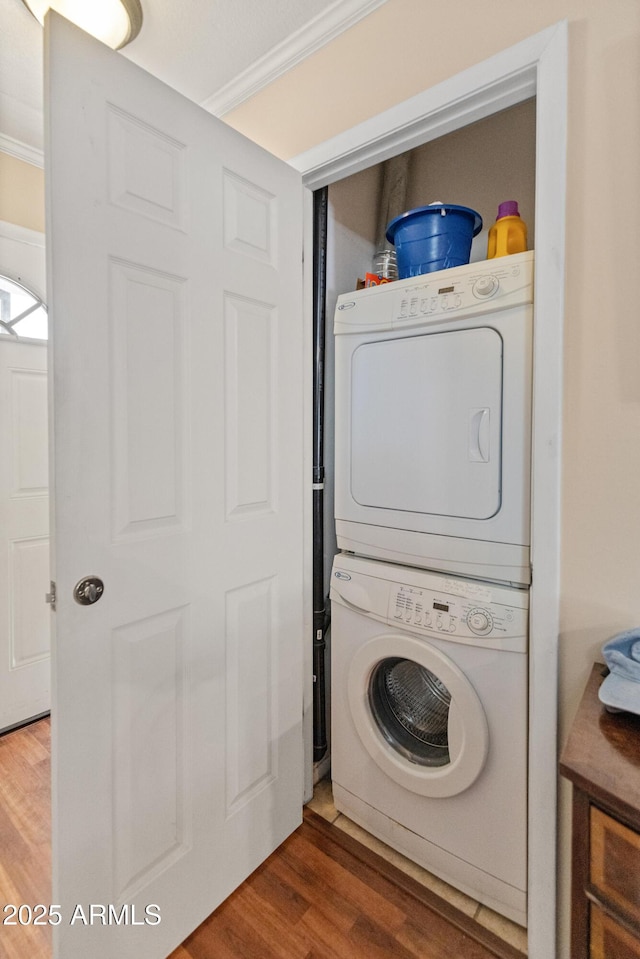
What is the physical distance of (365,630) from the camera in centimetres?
148

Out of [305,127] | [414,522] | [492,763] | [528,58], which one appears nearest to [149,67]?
[305,127]

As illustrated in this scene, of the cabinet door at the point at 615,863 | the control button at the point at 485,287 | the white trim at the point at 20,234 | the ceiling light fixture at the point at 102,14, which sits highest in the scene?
the ceiling light fixture at the point at 102,14

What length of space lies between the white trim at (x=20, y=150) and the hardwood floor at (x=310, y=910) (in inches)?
103

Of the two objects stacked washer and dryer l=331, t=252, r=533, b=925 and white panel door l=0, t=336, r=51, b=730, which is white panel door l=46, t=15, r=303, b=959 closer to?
stacked washer and dryer l=331, t=252, r=533, b=925

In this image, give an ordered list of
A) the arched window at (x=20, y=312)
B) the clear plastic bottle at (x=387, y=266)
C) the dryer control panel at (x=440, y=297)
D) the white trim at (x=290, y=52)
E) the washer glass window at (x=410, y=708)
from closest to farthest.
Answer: the dryer control panel at (x=440, y=297), the white trim at (x=290, y=52), the washer glass window at (x=410, y=708), the clear plastic bottle at (x=387, y=266), the arched window at (x=20, y=312)

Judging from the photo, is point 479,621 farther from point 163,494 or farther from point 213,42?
point 213,42

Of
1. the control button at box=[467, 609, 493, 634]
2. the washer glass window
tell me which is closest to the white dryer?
the control button at box=[467, 609, 493, 634]

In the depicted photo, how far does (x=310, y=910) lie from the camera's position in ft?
4.22

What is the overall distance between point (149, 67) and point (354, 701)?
222cm

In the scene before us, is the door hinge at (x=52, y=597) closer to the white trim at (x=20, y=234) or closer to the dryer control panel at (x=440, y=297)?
the dryer control panel at (x=440, y=297)

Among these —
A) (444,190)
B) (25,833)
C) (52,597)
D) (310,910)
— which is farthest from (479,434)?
(25,833)

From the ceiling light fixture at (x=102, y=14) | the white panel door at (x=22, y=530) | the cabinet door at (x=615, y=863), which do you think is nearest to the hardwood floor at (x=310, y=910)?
the white panel door at (x=22, y=530)

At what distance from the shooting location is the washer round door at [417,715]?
1.24 metres

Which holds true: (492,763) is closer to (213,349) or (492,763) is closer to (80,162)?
(213,349)
